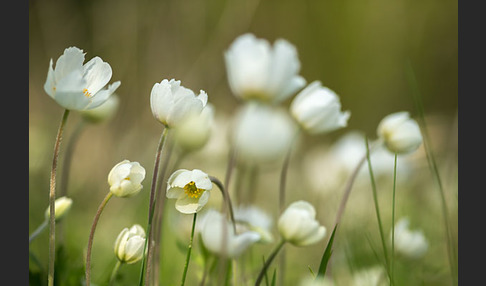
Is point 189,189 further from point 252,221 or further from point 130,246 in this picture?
point 252,221

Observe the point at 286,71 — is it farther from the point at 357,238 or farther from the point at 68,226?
the point at 68,226

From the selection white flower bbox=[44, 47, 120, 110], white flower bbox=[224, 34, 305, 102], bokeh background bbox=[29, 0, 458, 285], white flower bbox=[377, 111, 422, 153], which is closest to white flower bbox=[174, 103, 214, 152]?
white flower bbox=[224, 34, 305, 102]

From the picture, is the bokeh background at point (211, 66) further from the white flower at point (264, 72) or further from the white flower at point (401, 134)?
the white flower at point (264, 72)

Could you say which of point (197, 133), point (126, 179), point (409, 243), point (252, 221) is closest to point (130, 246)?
point (126, 179)

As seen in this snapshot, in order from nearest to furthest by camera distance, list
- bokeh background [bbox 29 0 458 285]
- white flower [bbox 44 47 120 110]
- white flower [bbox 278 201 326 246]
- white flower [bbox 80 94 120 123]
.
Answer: white flower [bbox 44 47 120 110], white flower [bbox 278 201 326 246], white flower [bbox 80 94 120 123], bokeh background [bbox 29 0 458 285]

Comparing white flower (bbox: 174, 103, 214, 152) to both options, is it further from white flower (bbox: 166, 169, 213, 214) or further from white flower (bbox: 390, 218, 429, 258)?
white flower (bbox: 390, 218, 429, 258)

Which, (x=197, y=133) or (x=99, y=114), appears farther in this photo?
(x=99, y=114)
